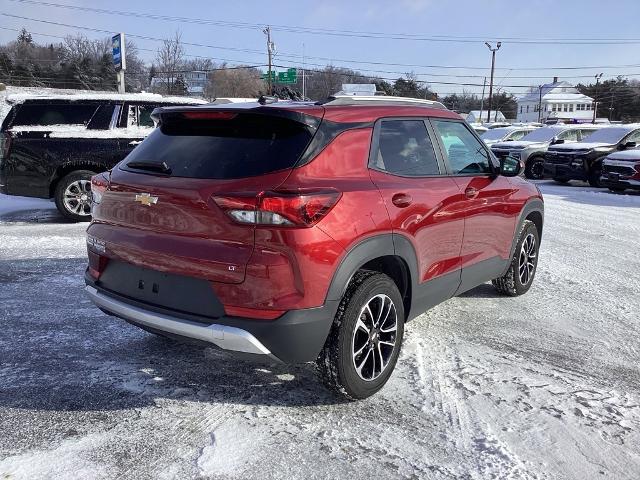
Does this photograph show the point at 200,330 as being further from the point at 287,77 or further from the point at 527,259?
the point at 287,77

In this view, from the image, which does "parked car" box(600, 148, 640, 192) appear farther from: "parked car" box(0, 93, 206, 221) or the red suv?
the red suv

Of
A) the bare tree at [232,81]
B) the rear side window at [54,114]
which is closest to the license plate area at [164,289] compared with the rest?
the rear side window at [54,114]

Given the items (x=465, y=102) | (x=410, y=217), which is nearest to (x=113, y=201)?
(x=410, y=217)

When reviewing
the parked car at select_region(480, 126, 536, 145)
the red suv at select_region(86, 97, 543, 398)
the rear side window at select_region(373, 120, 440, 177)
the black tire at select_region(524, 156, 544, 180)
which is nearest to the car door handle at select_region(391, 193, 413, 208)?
the red suv at select_region(86, 97, 543, 398)

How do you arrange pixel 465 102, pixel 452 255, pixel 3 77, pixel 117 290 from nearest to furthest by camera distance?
pixel 117 290 < pixel 452 255 < pixel 3 77 < pixel 465 102

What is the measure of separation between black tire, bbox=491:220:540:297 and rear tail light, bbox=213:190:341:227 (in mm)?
2971

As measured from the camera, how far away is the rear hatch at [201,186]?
9.17ft

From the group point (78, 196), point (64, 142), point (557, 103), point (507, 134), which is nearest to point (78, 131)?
point (64, 142)

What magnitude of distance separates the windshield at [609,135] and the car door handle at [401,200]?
15667mm

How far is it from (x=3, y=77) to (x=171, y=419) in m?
57.7

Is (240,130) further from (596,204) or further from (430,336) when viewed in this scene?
(596,204)

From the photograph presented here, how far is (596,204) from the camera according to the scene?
12.1 metres

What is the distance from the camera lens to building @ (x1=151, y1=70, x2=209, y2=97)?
59.1 m

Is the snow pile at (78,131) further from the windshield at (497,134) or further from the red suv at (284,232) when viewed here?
the windshield at (497,134)
